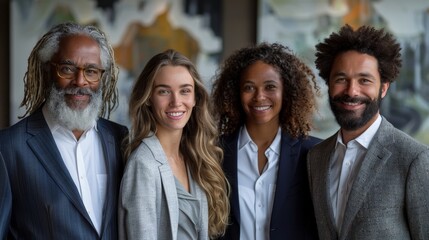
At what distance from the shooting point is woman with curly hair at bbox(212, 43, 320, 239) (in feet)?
8.66

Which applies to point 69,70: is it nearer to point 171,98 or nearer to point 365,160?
point 171,98

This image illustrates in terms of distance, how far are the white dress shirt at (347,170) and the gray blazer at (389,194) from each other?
0.10ft

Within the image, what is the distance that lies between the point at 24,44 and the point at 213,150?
10.6 feet

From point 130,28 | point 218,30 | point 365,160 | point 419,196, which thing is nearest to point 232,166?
point 365,160

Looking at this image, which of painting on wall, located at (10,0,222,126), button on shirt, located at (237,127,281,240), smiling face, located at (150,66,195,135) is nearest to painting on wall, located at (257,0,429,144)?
painting on wall, located at (10,0,222,126)

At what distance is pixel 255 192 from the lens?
8.75 ft

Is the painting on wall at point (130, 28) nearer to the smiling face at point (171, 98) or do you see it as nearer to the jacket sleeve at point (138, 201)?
the smiling face at point (171, 98)

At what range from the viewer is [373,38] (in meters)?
2.41

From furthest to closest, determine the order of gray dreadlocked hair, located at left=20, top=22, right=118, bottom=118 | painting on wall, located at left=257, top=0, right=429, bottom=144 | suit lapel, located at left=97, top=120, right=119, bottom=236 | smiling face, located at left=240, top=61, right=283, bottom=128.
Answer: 1. painting on wall, located at left=257, top=0, right=429, bottom=144
2. smiling face, located at left=240, top=61, right=283, bottom=128
3. gray dreadlocked hair, located at left=20, top=22, right=118, bottom=118
4. suit lapel, located at left=97, top=120, right=119, bottom=236

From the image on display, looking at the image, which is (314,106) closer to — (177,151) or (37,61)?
(177,151)

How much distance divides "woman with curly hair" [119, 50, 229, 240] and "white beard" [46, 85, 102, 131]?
23 centimetres

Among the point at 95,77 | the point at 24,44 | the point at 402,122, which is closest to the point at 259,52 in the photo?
the point at 95,77

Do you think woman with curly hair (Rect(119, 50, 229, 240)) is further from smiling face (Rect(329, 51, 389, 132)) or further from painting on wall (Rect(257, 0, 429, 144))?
painting on wall (Rect(257, 0, 429, 144))

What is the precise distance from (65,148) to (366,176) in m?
1.22
